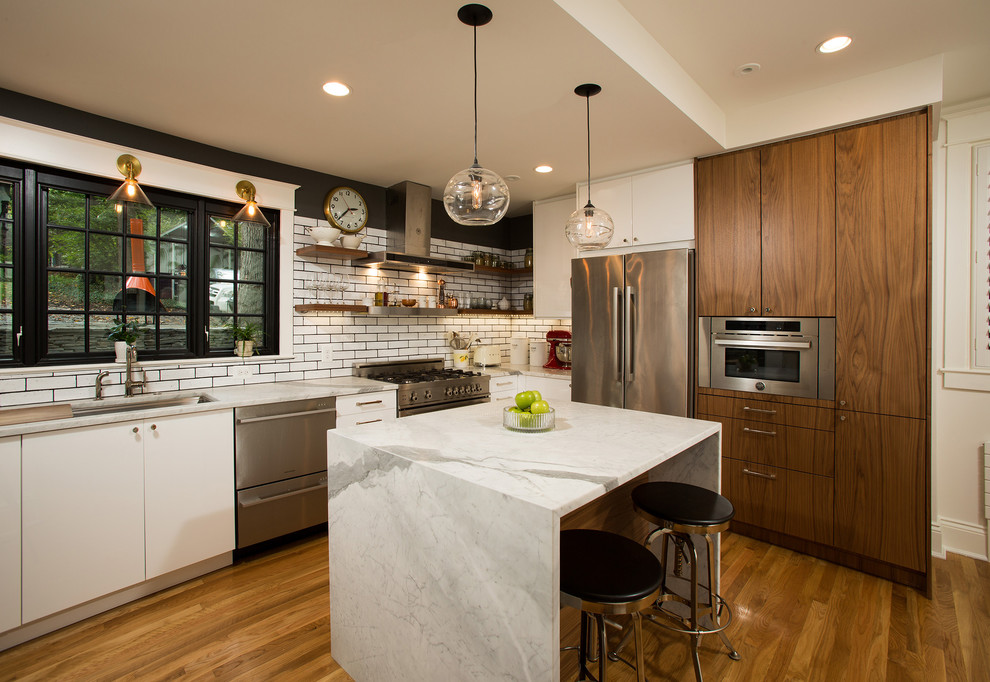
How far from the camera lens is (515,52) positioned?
6.65ft

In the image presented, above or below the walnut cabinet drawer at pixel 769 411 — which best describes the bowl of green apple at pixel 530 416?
above

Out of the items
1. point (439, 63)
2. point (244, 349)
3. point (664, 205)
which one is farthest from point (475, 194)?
point (244, 349)

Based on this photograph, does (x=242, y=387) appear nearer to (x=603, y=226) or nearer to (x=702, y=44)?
(x=603, y=226)

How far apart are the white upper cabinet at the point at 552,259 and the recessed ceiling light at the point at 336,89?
92.7 inches

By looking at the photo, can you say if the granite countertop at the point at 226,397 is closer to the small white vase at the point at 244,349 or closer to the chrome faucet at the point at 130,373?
the chrome faucet at the point at 130,373

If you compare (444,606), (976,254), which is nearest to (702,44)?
(976,254)

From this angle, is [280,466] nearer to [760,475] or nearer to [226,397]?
[226,397]

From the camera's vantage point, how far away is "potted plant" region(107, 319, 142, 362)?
8.95 feet

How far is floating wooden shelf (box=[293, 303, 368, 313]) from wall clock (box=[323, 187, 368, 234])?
625 millimetres

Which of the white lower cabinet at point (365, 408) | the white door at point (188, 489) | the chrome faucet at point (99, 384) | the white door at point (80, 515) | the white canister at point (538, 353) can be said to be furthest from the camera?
the white canister at point (538, 353)

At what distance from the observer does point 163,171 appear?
288 centimetres

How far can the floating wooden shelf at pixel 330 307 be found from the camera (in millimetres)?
3402

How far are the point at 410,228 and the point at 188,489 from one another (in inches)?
94.4

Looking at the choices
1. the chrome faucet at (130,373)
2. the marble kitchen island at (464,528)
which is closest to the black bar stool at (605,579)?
the marble kitchen island at (464,528)
